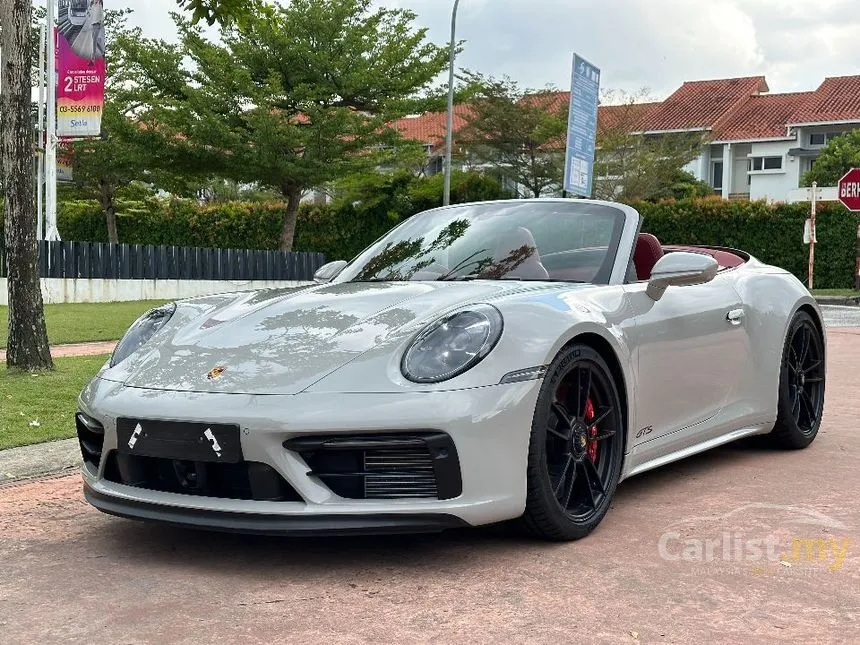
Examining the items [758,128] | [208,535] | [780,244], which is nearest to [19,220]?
[208,535]

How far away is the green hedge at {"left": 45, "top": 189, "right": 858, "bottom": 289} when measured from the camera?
28.6 meters

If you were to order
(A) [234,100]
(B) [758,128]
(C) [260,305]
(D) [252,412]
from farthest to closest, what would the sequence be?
(B) [758,128] → (A) [234,100] → (C) [260,305] → (D) [252,412]

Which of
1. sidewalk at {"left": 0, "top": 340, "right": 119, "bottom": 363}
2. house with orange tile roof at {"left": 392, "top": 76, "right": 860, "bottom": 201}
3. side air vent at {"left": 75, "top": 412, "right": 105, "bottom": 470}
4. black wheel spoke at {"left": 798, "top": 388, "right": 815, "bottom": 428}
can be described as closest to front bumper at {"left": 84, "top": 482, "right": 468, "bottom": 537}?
Result: side air vent at {"left": 75, "top": 412, "right": 105, "bottom": 470}

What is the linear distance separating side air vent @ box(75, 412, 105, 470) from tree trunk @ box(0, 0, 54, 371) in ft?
14.3

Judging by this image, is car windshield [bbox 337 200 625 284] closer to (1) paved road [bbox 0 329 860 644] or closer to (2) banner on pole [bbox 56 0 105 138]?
(1) paved road [bbox 0 329 860 644]

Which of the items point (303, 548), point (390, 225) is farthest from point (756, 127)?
point (303, 548)

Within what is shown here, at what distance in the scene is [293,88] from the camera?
28.1m

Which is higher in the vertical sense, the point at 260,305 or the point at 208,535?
the point at 260,305

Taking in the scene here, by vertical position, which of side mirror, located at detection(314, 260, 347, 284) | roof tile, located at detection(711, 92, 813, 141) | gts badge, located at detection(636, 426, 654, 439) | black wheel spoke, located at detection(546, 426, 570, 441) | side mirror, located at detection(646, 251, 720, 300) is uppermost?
roof tile, located at detection(711, 92, 813, 141)

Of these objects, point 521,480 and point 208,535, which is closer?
point 521,480

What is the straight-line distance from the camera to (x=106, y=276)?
61.4 feet

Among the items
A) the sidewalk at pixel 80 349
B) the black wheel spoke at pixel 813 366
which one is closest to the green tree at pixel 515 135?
the sidewalk at pixel 80 349

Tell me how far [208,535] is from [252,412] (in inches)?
31.4

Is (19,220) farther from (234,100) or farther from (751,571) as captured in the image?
(234,100)
